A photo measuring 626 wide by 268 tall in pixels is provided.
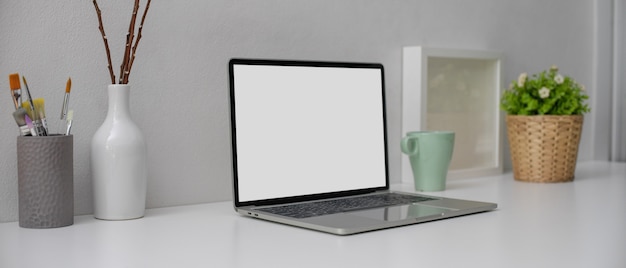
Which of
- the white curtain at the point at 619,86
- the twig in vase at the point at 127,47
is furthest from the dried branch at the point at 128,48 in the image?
the white curtain at the point at 619,86

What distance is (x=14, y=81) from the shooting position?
3.26 feet

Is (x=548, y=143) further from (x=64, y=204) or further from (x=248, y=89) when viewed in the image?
(x=64, y=204)

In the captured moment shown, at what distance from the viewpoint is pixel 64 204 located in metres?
1.00

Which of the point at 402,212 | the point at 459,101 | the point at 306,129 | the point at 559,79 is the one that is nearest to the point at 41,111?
the point at 306,129

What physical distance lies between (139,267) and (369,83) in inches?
26.5

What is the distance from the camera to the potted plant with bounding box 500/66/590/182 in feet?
5.23

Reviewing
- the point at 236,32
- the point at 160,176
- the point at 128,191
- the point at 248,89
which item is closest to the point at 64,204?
the point at 128,191

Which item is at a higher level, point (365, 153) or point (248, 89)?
point (248, 89)

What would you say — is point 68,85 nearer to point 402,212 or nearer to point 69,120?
point 69,120

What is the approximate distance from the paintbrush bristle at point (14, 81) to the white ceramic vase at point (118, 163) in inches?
5.0

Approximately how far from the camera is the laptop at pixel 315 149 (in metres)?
1.11

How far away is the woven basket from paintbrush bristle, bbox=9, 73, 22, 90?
1082mm

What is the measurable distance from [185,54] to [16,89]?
0.31 meters

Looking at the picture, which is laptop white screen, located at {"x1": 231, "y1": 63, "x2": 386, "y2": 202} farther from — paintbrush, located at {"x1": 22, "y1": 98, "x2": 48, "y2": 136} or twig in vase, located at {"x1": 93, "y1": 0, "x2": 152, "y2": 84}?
paintbrush, located at {"x1": 22, "y1": 98, "x2": 48, "y2": 136}
